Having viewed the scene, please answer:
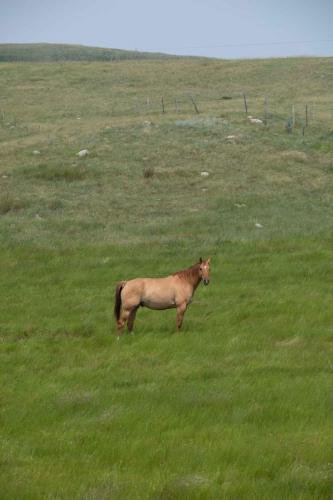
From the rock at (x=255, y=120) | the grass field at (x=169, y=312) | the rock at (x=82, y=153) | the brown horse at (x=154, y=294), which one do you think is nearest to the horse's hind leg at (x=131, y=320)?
the brown horse at (x=154, y=294)

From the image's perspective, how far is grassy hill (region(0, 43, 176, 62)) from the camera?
145 meters

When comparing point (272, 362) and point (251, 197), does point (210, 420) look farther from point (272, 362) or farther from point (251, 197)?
point (251, 197)

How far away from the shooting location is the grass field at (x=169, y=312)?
10766 millimetres

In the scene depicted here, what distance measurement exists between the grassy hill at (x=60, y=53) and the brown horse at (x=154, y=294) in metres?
126

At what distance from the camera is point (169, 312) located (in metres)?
20.5

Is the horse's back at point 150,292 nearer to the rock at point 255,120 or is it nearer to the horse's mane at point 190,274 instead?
the horse's mane at point 190,274

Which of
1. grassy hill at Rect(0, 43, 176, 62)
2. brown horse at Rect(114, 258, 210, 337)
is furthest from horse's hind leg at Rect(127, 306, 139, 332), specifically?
grassy hill at Rect(0, 43, 176, 62)

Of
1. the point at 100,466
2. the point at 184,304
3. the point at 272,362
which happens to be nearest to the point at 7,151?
the point at 184,304

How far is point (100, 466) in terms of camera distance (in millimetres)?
10648

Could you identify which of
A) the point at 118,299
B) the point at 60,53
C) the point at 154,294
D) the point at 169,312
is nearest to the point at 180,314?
the point at 154,294

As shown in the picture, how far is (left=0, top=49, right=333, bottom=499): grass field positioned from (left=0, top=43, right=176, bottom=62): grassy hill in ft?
296

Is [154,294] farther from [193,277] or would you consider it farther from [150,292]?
[193,277]

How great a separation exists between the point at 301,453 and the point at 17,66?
8581 cm

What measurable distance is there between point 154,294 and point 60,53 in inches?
5669
